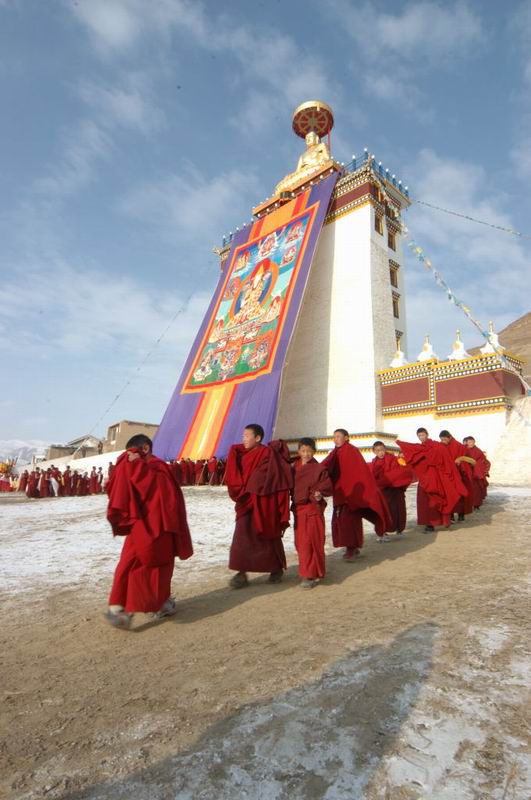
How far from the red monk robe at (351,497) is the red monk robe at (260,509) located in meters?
0.81

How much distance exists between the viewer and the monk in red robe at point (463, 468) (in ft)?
19.5

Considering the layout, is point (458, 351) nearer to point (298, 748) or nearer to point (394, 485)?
point (394, 485)

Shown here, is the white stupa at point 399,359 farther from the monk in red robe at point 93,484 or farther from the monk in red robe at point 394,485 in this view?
the monk in red robe at point 93,484

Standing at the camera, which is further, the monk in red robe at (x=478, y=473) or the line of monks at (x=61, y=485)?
the line of monks at (x=61, y=485)

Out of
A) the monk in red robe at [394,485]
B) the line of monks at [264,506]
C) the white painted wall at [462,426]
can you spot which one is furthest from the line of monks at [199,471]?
the line of monks at [264,506]

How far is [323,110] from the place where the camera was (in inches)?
751

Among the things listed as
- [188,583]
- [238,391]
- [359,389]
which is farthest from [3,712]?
[359,389]

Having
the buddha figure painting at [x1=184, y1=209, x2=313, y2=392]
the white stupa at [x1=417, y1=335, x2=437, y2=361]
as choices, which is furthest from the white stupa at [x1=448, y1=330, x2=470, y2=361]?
the buddha figure painting at [x1=184, y1=209, x2=313, y2=392]

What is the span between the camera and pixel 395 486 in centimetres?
550

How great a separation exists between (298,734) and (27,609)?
2393 mm

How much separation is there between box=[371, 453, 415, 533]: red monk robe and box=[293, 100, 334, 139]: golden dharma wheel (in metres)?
19.2

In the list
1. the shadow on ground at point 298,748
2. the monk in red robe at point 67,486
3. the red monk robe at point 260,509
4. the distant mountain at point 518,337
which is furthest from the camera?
the distant mountain at point 518,337

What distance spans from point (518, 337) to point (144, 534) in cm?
Result: 2873

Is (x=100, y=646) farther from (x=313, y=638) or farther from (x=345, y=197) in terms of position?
(x=345, y=197)
